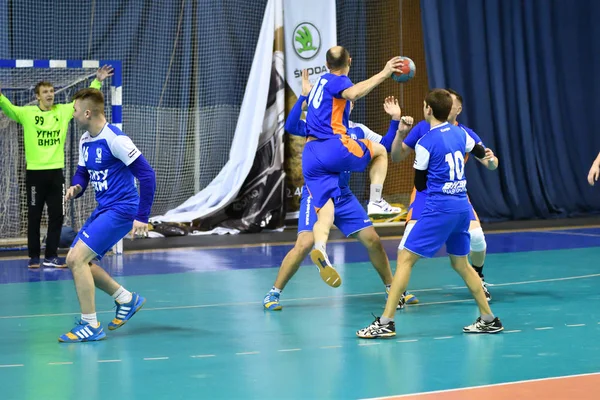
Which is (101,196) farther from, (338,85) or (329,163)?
(338,85)

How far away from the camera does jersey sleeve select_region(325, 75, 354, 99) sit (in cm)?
799

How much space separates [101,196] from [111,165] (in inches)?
10.8

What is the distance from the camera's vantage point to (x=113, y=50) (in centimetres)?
1497

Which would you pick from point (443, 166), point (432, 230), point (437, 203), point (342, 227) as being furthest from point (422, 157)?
point (342, 227)

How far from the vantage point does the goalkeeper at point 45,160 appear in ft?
38.2

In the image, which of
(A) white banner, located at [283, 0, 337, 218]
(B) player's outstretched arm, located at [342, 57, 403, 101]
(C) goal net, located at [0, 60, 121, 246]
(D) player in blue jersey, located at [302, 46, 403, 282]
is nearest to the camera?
(B) player's outstretched arm, located at [342, 57, 403, 101]

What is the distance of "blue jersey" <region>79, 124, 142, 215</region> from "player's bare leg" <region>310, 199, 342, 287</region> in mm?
1446

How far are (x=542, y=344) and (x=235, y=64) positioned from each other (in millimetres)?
9692

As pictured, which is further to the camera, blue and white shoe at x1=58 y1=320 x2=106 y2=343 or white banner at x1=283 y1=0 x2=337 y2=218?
white banner at x1=283 y1=0 x2=337 y2=218

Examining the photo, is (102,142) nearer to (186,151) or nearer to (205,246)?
(205,246)

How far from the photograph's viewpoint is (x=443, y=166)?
22.9 feet

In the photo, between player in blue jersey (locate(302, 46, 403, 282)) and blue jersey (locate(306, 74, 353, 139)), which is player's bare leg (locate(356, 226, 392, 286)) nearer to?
player in blue jersey (locate(302, 46, 403, 282))

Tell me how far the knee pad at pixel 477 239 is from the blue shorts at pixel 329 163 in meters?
1.32

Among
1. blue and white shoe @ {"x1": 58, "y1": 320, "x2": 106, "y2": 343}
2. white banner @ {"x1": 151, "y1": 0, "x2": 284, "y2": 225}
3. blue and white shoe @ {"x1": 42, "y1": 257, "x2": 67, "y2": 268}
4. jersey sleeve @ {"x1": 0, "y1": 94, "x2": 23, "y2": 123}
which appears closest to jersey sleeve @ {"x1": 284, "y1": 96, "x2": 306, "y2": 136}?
blue and white shoe @ {"x1": 58, "y1": 320, "x2": 106, "y2": 343}
